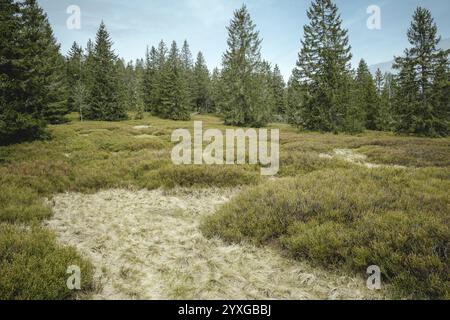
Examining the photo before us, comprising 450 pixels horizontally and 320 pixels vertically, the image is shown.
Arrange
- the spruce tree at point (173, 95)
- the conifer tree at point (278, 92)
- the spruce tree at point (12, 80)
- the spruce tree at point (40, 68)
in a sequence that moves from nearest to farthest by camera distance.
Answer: the spruce tree at point (12, 80) < the spruce tree at point (40, 68) < the spruce tree at point (173, 95) < the conifer tree at point (278, 92)

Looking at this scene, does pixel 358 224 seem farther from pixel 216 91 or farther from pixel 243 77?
pixel 216 91

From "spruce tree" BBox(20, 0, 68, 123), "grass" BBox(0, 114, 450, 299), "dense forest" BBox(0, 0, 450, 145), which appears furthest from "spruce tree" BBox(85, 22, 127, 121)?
"grass" BBox(0, 114, 450, 299)

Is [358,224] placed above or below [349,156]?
below

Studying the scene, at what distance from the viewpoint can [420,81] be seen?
32938 mm

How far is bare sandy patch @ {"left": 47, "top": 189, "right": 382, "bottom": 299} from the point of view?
4320 millimetres

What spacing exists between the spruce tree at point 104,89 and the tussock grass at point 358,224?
41.9 m

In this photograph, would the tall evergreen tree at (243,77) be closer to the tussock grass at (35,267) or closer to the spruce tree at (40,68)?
the spruce tree at (40,68)

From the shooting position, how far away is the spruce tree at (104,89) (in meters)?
44.1

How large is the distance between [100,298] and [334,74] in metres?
35.8

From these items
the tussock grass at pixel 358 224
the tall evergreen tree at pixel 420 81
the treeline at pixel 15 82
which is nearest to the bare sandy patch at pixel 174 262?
the tussock grass at pixel 358 224

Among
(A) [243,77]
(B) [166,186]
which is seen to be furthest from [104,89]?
(B) [166,186]

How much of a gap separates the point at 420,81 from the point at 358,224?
35.9 metres

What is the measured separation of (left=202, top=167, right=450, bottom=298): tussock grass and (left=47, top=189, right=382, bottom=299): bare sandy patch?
410 mm
